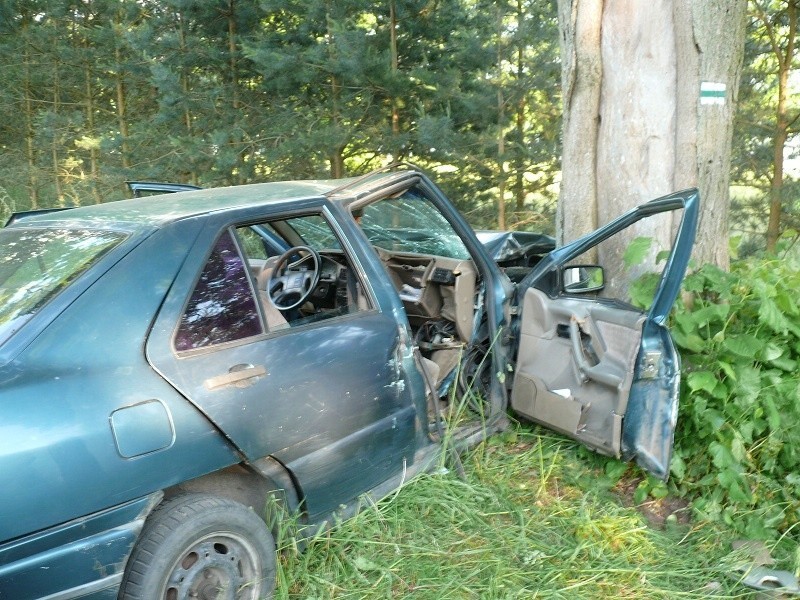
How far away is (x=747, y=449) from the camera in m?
3.40

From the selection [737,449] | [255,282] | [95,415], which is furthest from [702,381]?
[95,415]

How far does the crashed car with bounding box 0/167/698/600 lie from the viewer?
2043 mm

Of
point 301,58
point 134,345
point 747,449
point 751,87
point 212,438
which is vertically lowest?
point 747,449

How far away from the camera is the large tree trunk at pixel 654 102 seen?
13.5ft

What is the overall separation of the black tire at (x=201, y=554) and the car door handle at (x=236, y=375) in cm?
40

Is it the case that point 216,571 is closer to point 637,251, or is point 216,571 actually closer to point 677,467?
point 677,467

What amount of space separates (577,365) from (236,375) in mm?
1759

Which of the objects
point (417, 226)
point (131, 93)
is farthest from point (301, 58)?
point (417, 226)

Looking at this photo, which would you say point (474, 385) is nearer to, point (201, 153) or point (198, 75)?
point (201, 153)

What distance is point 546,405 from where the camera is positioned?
3.57 metres

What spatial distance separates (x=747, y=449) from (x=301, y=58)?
9571mm

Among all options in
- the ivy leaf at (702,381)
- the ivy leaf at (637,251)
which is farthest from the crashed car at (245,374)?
the ivy leaf at (702,381)

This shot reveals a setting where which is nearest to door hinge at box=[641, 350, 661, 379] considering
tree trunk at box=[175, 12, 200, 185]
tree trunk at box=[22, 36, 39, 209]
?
tree trunk at box=[175, 12, 200, 185]

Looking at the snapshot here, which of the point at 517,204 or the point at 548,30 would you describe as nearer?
the point at 548,30
